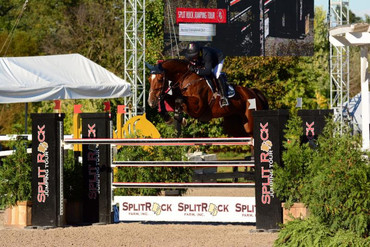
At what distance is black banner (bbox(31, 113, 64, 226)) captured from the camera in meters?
9.56

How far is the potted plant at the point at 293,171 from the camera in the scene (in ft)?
27.4

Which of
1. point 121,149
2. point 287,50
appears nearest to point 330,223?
point 121,149

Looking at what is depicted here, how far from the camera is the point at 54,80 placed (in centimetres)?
1438

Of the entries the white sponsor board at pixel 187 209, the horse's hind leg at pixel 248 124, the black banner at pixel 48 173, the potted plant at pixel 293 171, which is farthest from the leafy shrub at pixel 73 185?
the horse's hind leg at pixel 248 124

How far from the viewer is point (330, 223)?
22.7 ft

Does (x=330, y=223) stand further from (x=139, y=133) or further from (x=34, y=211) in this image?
(x=139, y=133)

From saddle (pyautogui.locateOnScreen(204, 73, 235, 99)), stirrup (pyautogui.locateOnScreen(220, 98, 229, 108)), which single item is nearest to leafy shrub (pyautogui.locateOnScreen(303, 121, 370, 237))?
saddle (pyautogui.locateOnScreen(204, 73, 235, 99))

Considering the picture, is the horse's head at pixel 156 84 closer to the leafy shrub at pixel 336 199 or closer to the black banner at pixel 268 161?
the black banner at pixel 268 161

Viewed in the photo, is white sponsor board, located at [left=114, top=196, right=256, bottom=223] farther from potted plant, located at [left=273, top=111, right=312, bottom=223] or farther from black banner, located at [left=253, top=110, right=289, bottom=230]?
potted plant, located at [left=273, top=111, right=312, bottom=223]

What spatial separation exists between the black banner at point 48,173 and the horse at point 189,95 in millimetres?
2721

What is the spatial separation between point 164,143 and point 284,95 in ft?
62.7

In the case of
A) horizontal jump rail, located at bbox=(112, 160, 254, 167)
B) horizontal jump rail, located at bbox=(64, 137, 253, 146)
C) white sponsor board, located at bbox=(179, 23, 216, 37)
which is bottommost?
horizontal jump rail, located at bbox=(112, 160, 254, 167)

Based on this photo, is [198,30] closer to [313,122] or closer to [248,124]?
[248,124]

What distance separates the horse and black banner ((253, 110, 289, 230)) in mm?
3571
